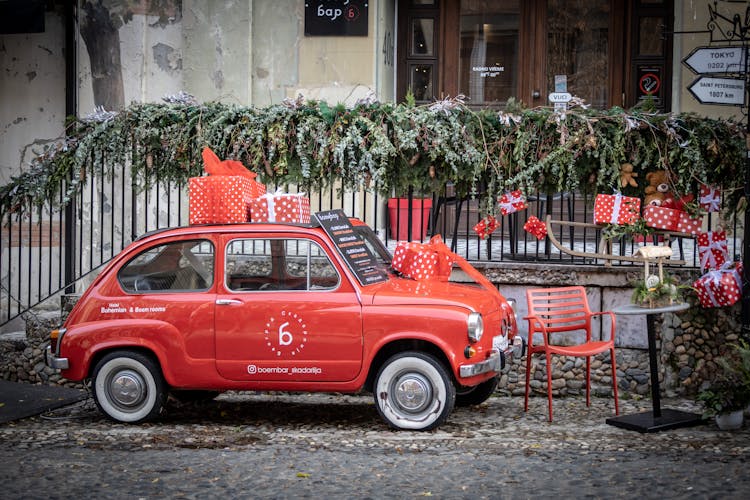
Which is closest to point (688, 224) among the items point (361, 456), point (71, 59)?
point (361, 456)

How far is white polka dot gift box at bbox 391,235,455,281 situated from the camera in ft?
26.5

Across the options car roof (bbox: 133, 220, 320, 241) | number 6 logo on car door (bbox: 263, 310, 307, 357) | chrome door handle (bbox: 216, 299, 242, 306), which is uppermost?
car roof (bbox: 133, 220, 320, 241)

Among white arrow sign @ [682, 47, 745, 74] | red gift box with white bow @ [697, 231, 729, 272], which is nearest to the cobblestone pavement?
red gift box with white bow @ [697, 231, 729, 272]

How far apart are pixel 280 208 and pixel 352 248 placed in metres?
0.75

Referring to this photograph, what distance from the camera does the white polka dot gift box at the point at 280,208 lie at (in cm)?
809

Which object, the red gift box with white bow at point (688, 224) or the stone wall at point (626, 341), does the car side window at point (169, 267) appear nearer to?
the stone wall at point (626, 341)

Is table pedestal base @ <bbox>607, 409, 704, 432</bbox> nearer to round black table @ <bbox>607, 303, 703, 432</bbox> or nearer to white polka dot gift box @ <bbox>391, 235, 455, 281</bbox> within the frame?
round black table @ <bbox>607, 303, 703, 432</bbox>

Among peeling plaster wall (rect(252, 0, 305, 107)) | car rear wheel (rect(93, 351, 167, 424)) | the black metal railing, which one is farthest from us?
peeling plaster wall (rect(252, 0, 305, 107))

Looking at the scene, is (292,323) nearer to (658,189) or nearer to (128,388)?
(128,388)

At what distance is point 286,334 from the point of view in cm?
751

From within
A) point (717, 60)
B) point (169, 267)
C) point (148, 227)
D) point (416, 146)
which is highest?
point (717, 60)

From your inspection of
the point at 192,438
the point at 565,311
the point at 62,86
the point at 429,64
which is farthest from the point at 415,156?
the point at 62,86

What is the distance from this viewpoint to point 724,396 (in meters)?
7.30

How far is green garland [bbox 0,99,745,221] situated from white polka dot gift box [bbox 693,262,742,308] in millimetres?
598
